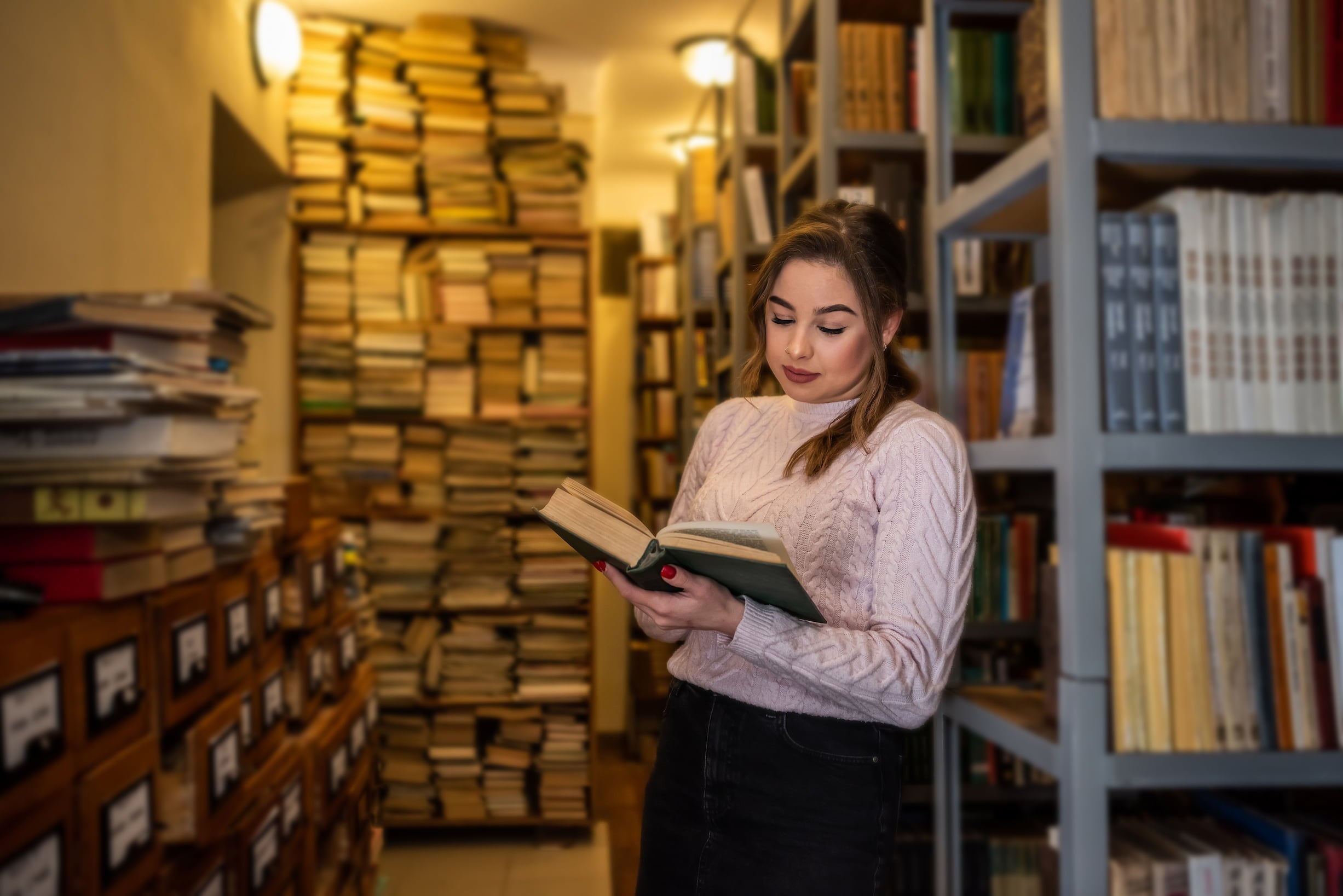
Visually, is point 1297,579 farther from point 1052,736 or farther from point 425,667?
point 425,667

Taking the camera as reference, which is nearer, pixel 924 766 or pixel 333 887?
pixel 333 887

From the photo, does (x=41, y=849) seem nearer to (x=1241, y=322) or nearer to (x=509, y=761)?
(x=1241, y=322)

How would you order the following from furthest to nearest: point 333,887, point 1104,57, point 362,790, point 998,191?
point 362,790 < point 333,887 < point 998,191 < point 1104,57

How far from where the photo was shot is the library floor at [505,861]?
264 centimetres

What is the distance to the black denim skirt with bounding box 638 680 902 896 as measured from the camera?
103 centimetres

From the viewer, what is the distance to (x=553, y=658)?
3492 mm

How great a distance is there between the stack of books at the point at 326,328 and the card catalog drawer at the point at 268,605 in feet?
5.79

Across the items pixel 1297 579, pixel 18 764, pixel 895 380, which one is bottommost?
pixel 18 764

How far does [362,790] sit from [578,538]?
1.70m

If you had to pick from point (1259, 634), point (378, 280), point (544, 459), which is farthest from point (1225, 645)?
point (378, 280)

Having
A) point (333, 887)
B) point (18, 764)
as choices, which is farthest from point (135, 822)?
point (333, 887)

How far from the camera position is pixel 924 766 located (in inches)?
86.0

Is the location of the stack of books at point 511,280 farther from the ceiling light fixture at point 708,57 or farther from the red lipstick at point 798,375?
the red lipstick at point 798,375

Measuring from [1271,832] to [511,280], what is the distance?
9.42 feet
